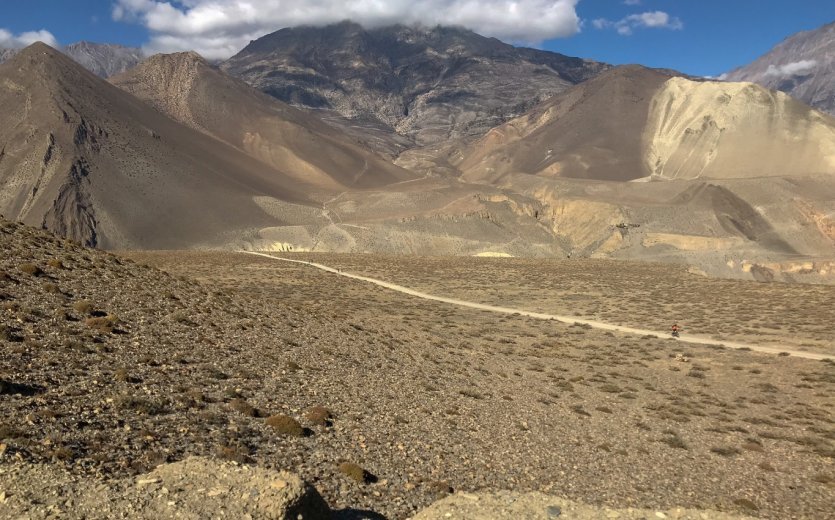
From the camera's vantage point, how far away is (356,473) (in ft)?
39.9

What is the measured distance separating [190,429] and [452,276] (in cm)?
5102

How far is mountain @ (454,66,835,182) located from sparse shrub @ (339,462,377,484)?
5779 inches

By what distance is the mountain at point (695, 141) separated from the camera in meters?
141

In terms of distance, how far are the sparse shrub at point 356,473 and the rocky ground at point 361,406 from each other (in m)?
0.03

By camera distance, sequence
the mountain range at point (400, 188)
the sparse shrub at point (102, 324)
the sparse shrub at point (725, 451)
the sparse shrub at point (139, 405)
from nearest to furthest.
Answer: the sparse shrub at point (139, 405) → the sparse shrub at point (725, 451) → the sparse shrub at point (102, 324) → the mountain range at point (400, 188)

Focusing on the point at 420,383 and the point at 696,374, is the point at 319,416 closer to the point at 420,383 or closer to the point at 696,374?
the point at 420,383

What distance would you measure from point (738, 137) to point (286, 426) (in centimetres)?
16516

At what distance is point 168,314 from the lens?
21.5 metres

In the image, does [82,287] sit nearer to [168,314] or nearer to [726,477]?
[168,314]

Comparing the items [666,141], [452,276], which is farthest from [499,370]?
[666,141]

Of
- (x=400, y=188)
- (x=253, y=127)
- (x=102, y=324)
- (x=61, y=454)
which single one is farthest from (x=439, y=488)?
(x=253, y=127)

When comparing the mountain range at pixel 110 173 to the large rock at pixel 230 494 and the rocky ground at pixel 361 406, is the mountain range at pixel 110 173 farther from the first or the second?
the large rock at pixel 230 494

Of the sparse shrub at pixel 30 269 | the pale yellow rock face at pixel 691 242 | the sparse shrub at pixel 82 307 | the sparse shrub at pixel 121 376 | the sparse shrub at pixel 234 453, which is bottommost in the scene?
the sparse shrub at pixel 234 453

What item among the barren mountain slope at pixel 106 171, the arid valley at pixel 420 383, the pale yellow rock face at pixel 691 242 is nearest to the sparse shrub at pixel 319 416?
the arid valley at pixel 420 383
